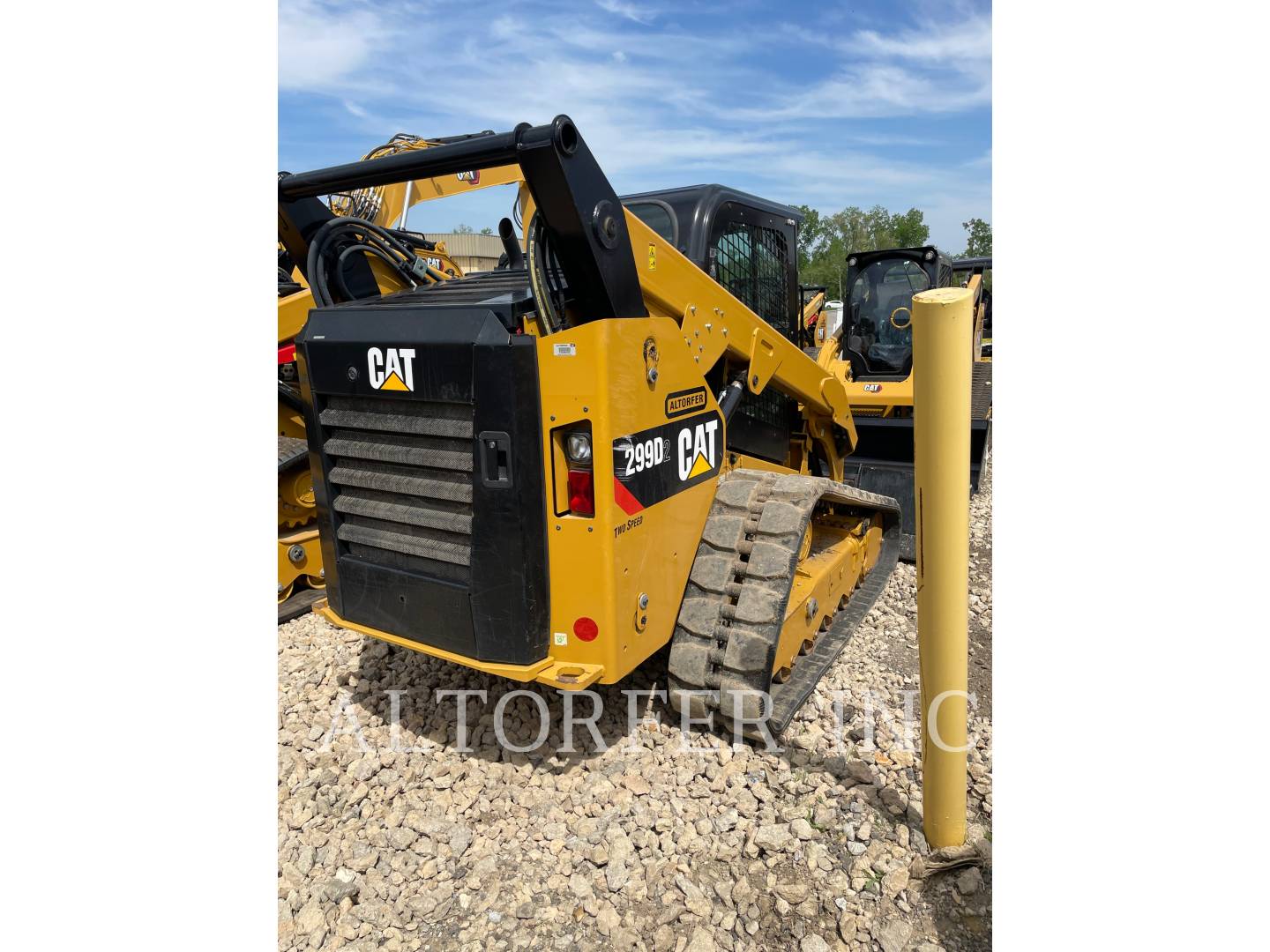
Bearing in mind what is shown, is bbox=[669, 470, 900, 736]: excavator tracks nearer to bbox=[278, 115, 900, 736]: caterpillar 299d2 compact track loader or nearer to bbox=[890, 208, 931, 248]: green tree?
bbox=[278, 115, 900, 736]: caterpillar 299d2 compact track loader

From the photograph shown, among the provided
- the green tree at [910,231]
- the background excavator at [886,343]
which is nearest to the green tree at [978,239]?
the green tree at [910,231]

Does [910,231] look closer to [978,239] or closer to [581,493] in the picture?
[978,239]

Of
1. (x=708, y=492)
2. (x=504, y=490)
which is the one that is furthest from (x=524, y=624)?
(x=708, y=492)

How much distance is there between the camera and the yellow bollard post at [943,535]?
233 centimetres

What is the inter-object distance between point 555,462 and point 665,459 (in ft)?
1.73

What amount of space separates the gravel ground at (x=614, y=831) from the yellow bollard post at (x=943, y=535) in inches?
10.7

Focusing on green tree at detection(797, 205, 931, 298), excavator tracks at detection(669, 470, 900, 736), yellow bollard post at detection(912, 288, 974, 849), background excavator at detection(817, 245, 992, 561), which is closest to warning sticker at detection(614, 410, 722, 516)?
excavator tracks at detection(669, 470, 900, 736)

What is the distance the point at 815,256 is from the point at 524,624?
142 feet

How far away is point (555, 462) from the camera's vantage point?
117 inches

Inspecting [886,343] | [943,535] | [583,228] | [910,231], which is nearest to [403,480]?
[583,228]

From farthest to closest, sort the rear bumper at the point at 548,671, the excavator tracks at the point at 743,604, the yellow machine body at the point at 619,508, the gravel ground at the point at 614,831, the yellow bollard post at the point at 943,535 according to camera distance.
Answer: the excavator tracks at the point at 743,604, the rear bumper at the point at 548,671, the yellow machine body at the point at 619,508, the gravel ground at the point at 614,831, the yellow bollard post at the point at 943,535

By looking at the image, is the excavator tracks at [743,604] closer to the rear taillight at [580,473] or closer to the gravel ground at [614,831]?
the gravel ground at [614,831]

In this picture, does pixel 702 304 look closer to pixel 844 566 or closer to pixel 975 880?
pixel 844 566

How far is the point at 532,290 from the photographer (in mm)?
2947
